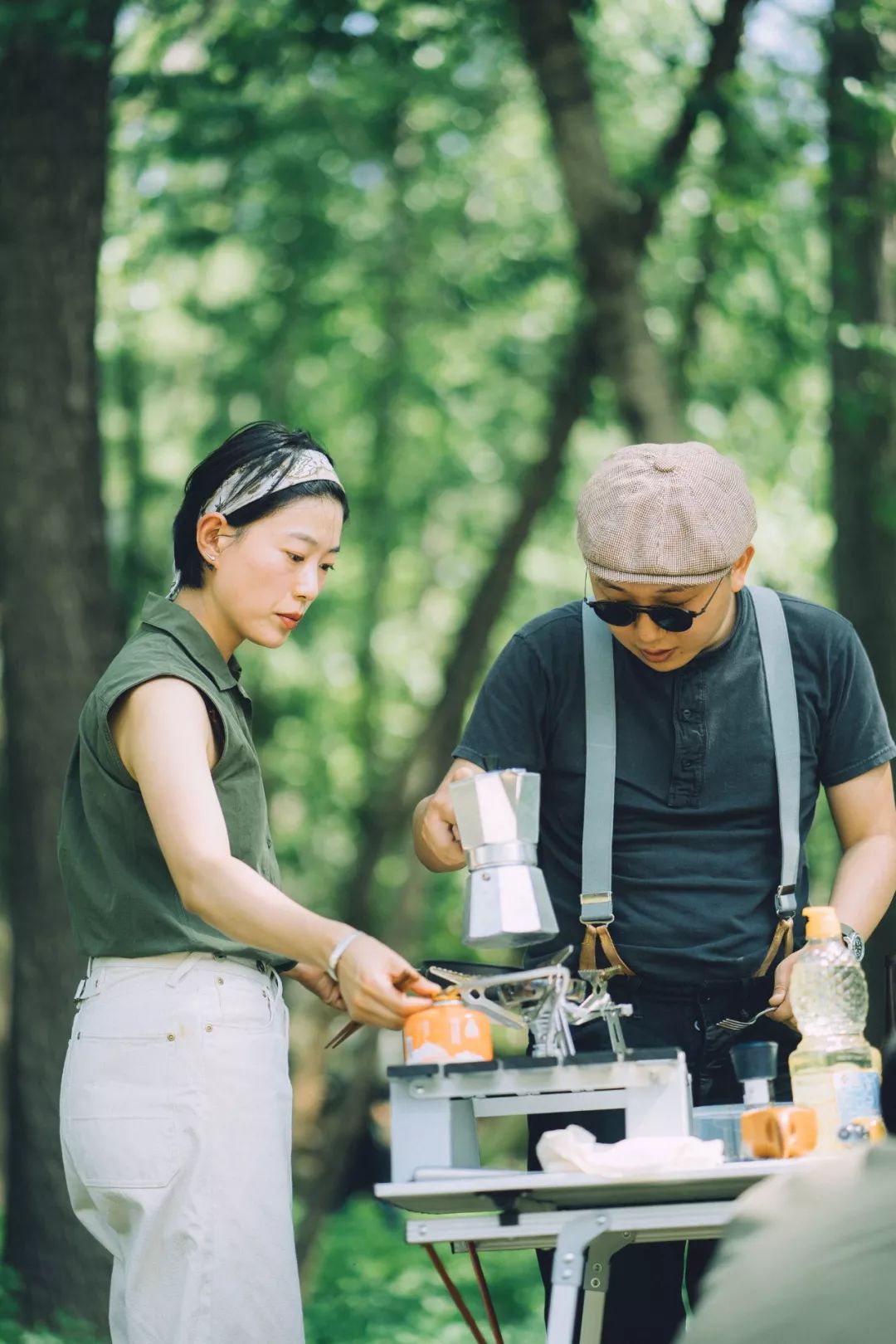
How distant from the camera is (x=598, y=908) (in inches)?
136

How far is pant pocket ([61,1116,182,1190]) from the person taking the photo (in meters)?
2.96

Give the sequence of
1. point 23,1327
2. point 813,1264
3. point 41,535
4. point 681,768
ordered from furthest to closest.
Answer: point 41,535, point 23,1327, point 681,768, point 813,1264

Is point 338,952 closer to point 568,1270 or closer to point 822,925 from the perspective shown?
point 568,1270

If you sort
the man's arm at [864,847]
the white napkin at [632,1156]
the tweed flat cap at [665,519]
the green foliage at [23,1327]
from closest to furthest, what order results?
the white napkin at [632,1156], the tweed flat cap at [665,519], the man's arm at [864,847], the green foliage at [23,1327]

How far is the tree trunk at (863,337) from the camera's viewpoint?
22.5ft

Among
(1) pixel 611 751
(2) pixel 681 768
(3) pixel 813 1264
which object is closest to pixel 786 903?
(2) pixel 681 768

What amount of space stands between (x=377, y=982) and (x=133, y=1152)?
567 mm

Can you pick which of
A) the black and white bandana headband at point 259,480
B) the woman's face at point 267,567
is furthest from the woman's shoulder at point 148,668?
the black and white bandana headband at point 259,480

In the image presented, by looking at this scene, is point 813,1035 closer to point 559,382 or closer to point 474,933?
point 474,933

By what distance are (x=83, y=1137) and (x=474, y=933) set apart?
2.53 feet

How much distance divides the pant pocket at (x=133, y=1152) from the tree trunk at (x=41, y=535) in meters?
3.41

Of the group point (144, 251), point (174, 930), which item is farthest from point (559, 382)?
point (174, 930)

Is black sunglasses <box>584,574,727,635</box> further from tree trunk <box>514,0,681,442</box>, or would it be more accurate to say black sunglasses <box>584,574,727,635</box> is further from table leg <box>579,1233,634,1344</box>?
tree trunk <box>514,0,681,442</box>

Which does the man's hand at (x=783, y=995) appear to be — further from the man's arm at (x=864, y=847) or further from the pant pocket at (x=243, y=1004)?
the pant pocket at (x=243, y=1004)
